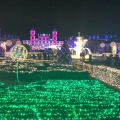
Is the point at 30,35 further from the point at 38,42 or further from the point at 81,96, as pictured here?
the point at 81,96

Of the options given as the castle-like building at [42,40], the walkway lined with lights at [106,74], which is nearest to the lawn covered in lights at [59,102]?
the walkway lined with lights at [106,74]

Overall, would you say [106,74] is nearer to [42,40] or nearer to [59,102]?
[59,102]

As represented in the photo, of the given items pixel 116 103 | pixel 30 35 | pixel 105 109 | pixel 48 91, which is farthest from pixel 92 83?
pixel 30 35

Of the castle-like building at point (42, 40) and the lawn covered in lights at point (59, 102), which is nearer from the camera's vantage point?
the lawn covered in lights at point (59, 102)

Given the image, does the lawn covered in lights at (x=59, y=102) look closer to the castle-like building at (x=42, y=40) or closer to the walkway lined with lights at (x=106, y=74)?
the walkway lined with lights at (x=106, y=74)

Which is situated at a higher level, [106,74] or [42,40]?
[42,40]

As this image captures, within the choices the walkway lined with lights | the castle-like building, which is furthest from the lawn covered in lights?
the castle-like building

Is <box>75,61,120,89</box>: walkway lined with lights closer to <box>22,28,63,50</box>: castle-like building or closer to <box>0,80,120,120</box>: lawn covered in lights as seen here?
<box>0,80,120,120</box>: lawn covered in lights

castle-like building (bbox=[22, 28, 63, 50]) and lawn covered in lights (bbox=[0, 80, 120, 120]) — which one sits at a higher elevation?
castle-like building (bbox=[22, 28, 63, 50])

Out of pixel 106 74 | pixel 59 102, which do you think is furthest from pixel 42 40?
pixel 59 102
